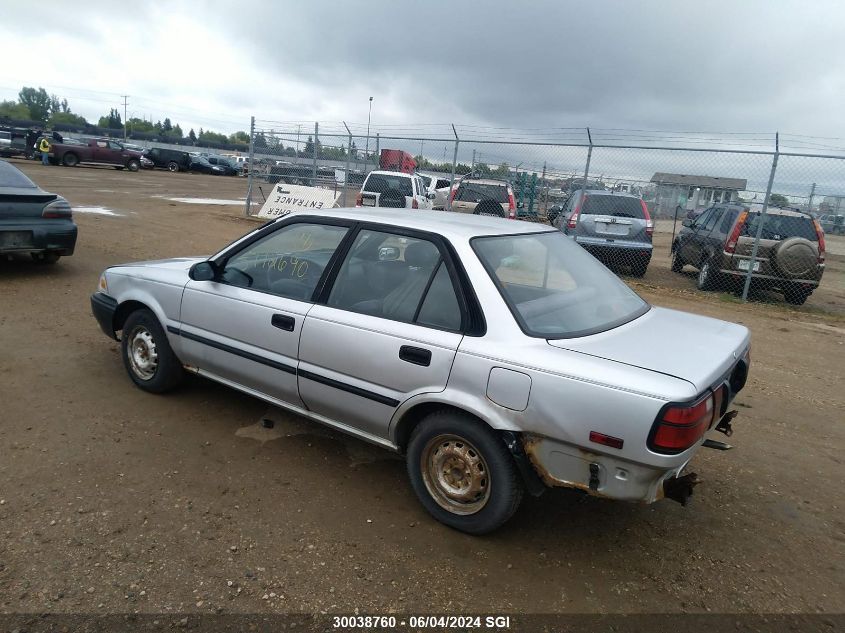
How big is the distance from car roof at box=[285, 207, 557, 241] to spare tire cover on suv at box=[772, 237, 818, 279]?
7455mm

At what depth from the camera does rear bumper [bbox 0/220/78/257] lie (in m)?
6.89

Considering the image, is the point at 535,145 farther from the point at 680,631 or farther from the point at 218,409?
the point at 680,631

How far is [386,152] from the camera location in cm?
1938

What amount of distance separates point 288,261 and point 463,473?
1770 millimetres

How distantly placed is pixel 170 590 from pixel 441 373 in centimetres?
150

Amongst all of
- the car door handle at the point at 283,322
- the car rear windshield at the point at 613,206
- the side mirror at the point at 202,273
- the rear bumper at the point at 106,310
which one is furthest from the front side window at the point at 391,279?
the car rear windshield at the point at 613,206

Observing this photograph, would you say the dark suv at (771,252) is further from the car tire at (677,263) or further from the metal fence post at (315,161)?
the metal fence post at (315,161)

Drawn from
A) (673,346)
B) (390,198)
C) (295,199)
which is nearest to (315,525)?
(673,346)

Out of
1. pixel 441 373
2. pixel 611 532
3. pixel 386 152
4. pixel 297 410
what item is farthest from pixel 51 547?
pixel 386 152

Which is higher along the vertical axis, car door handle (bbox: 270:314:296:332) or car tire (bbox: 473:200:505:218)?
car tire (bbox: 473:200:505:218)

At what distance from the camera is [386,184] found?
14375mm

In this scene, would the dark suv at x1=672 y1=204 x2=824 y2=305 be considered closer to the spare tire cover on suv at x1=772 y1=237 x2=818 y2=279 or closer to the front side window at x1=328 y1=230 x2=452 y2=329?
the spare tire cover on suv at x1=772 y1=237 x2=818 y2=279

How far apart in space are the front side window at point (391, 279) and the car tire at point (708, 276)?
8.96m

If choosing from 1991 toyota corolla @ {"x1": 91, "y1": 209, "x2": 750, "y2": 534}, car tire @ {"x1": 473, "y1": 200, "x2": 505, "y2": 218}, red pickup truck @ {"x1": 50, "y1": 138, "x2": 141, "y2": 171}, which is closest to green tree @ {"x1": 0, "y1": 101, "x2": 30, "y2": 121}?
red pickup truck @ {"x1": 50, "y1": 138, "x2": 141, "y2": 171}
